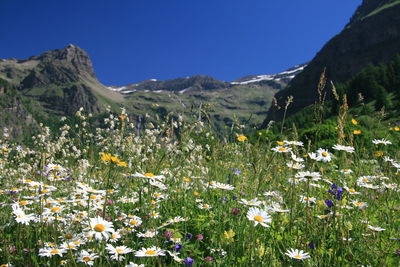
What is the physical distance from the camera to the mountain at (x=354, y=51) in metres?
149

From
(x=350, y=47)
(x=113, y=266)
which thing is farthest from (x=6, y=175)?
(x=350, y=47)

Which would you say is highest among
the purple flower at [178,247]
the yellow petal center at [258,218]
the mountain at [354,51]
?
the mountain at [354,51]

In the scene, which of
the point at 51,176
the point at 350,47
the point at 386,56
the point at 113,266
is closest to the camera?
the point at 113,266

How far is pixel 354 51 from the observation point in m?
160

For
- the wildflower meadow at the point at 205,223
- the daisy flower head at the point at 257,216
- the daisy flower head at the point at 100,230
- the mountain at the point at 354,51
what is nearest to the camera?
the daisy flower head at the point at 100,230

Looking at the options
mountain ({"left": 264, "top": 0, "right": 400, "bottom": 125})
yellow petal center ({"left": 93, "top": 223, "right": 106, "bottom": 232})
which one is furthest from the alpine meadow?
mountain ({"left": 264, "top": 0, "right": 400, "bottom": 125})

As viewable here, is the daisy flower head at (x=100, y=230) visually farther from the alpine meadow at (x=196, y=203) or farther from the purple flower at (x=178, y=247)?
the purple flower at (x=178, y=247)

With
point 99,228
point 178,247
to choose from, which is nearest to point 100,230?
point 99,228

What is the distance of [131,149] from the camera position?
358cm

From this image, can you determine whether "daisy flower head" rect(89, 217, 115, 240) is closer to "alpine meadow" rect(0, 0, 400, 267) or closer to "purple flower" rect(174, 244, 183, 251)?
"alpine meadow" rect(0, 0, 400, 267)

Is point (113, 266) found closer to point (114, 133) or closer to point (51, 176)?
point (51, 176)

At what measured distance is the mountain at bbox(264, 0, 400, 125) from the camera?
149 m

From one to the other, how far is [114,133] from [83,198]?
205 cm

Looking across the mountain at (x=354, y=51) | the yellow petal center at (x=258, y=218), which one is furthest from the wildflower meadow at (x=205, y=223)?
the mountain at (x=354, y=51)
